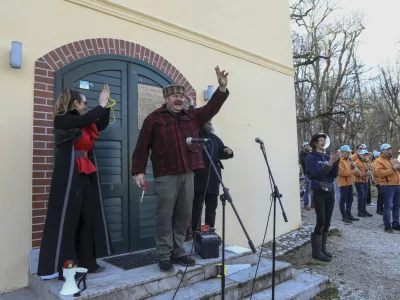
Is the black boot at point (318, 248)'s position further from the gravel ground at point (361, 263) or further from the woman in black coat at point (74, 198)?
the woman in black coat at point (74, 198)

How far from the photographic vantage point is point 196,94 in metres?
5.05

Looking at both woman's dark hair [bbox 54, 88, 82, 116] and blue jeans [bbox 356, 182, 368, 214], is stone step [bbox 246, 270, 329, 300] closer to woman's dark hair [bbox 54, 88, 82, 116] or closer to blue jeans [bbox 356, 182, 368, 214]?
woman's dark hair [bbox 54, 88, 82, 116]

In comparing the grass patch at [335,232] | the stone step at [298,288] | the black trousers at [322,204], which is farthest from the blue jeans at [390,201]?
the stone step at [298,288]

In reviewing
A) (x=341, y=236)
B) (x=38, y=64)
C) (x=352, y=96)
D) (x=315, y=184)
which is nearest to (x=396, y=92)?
(x=352, y=96)

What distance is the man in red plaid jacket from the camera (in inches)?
123

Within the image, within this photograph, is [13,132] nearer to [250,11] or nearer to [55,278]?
[55,278]

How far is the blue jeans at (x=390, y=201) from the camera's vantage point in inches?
271

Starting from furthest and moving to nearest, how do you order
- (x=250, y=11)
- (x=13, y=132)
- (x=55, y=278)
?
(x=250, y=11) → (x=13, y=132) → (x=55, y=278)

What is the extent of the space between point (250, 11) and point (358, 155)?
5318mm

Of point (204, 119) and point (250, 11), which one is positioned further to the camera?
point (250, 11)

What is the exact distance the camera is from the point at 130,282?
112 inches

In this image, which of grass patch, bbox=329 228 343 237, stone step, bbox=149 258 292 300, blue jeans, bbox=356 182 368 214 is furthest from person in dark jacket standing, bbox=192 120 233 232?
blue jeans, bbox=356 182 368 214

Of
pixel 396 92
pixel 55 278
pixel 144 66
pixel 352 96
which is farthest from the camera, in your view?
pixel 352 96

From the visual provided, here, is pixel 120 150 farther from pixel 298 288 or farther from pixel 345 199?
pixel 345 199
